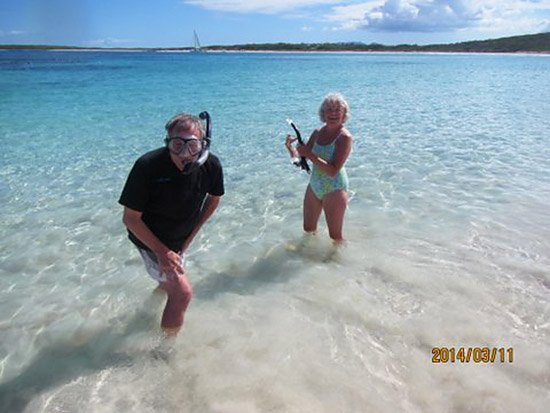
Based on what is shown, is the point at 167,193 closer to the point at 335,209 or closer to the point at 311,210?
the point at 335,209

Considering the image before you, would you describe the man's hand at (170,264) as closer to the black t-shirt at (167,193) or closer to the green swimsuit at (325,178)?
the black t-shirt at (167,193)

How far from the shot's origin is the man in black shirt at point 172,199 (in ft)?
10.3

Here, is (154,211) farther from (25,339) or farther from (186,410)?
(25,339)

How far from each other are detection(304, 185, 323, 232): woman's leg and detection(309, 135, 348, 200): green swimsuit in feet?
0.39

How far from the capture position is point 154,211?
3.39 m

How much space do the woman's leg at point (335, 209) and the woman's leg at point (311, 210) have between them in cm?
20

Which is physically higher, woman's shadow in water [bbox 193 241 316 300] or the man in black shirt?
the man in black shirt

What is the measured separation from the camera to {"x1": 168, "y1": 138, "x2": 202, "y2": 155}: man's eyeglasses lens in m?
3.13

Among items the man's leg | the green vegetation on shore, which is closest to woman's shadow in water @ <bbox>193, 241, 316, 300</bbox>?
the man's leg

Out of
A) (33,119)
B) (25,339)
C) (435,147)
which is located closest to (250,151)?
(435,147)

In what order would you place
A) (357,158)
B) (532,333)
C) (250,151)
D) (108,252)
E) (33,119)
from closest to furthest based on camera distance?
(532,333) < (108,252) < (357,158) < (250,151) < (33,119)

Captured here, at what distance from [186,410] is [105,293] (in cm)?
208

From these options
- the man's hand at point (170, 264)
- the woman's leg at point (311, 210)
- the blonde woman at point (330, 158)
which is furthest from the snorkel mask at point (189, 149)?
the woman's leg at point (311, 210)

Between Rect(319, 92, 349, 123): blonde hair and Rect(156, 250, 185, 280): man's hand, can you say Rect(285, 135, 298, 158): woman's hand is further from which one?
Rect(156, 250, 185, 280): man's hand
